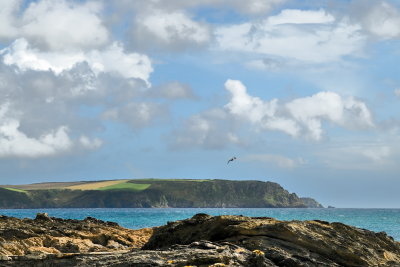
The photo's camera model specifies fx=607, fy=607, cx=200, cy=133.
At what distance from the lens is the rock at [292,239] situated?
18.2 meters

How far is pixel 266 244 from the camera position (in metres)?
18.4

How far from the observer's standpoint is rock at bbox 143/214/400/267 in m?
18.2

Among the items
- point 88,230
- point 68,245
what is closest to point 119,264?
point 68,245

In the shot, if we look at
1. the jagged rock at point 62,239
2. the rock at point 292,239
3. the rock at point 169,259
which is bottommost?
the jagged rock at point 62,239

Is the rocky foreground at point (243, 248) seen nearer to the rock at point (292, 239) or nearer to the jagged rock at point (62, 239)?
the rock at point (292, 239)

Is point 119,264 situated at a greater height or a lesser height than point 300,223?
lesser

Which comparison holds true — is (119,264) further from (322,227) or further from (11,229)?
(11,229)

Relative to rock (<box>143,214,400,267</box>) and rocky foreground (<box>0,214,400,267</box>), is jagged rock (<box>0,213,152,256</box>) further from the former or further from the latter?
rock (<box>143,214,400,267</box>)

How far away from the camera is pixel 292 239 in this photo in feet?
62.7

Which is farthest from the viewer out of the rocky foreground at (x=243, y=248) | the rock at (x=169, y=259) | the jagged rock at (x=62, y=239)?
the jagged rock at (x=62, y=239)

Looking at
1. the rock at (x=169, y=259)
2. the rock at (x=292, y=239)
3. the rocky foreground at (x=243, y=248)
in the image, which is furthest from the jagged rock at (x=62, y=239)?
the rock at (x=169, y=259)

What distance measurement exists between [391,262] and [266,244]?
520 centimetres

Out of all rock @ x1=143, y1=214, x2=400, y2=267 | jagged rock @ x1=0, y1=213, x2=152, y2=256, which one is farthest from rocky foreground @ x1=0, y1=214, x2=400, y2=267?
jagged rock @ x1=0, y1=213, x2=152, y2=256

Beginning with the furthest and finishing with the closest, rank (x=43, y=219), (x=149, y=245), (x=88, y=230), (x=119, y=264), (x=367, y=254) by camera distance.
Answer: (x=43, y=219)
(x=88, y=230)
(x=149, y=245)
(x=367, y=254)
(x=119, y=264)
